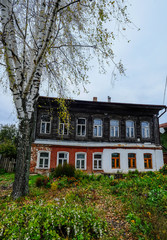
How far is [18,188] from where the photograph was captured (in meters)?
5.83

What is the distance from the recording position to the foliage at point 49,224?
2980mm

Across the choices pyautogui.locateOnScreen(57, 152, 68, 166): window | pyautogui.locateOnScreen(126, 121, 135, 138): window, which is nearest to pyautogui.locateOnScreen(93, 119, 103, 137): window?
pyautogui.locateOnScreen(126, 121, 135, 138): window

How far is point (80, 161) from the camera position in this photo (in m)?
15.4

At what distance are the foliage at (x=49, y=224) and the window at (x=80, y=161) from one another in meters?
11.8

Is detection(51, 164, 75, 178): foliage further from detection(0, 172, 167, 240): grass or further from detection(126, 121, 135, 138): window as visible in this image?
detection(126, 121, 135, 138): window

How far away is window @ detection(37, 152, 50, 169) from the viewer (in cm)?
1469

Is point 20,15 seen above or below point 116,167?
above

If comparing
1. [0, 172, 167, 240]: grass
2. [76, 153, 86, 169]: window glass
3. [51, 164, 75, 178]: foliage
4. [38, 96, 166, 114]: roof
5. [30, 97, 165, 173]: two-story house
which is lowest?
[0, 172, 167, 240]: grass

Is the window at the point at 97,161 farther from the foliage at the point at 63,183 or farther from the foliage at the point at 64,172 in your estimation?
the foliage at the point at 63,183

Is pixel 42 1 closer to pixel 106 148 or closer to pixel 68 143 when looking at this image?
pixel 68 143

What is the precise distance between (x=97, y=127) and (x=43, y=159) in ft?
20.7

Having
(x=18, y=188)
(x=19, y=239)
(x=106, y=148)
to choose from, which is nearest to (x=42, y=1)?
(x=18, y=188)

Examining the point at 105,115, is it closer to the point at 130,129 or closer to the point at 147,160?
the point at 130,129

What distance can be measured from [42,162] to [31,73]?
1042 centimetres
